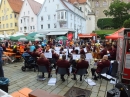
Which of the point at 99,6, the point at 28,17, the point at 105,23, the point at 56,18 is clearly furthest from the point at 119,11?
the point at 28,17

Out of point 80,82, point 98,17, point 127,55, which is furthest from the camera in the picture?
point 98,17

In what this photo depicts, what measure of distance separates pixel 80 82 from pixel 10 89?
3515 millimetres

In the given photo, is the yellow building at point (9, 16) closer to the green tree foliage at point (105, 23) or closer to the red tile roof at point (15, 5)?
the red tile roof at point (15, 5)

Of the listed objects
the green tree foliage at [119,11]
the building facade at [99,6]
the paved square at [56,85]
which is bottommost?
the paved square at [56,85]

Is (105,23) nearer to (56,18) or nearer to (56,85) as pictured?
(56,18)

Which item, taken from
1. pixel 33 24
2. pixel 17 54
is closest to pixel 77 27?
pixel 33 24

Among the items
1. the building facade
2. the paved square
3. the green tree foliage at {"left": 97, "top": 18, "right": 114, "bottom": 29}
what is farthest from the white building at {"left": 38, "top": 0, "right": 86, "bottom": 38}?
the building facade

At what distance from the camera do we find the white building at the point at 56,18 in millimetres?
33844

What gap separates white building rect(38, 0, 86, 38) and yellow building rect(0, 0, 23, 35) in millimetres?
11872

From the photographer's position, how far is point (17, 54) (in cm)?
1262

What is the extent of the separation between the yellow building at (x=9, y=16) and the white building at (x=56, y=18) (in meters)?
11.9

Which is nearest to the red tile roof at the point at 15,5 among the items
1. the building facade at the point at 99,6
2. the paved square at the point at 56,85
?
the building facade at the point at 99,6

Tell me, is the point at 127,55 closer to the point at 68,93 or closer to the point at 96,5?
the point at 68,93

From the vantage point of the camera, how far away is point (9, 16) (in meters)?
45.7
